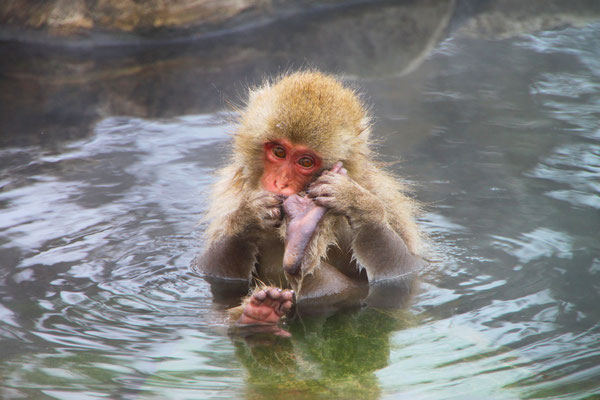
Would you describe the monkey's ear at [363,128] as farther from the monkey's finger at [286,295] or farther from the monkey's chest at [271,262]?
the monkey's finger at [286,295]

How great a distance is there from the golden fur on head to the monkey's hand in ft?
0.46

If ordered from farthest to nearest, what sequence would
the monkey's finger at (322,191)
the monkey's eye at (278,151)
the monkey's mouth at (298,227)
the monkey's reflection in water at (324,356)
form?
the monkey's eye at (278,151)
the monkey's finger at (322,191)
the monkey's mouth at (298,227)
the monkey's reflection in water at (324,356)

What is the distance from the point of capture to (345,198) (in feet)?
13.3

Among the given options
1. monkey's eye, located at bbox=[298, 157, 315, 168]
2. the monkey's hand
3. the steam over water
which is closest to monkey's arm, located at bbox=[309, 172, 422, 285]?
the monkey's hand

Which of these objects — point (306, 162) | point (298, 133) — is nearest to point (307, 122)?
point (298, 133)

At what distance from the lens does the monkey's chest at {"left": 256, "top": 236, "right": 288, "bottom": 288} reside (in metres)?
Answer: 4.45

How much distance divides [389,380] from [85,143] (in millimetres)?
4485

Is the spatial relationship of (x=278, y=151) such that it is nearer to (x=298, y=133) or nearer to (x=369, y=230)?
(x=298, y=133)

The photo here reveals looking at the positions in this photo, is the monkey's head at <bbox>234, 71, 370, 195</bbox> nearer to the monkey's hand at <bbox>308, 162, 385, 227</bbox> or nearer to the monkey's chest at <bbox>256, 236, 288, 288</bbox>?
the monkey's hand at <bbox>308, 162, 385, 227</bbox>

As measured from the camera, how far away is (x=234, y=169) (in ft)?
15.2

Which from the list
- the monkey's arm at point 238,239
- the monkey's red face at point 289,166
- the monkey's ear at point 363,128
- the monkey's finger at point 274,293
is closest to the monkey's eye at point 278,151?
the monkey's red face at point 289,166

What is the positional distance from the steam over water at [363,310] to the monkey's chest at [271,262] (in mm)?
374

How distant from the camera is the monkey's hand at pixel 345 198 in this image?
398 cm

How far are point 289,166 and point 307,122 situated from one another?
0.79 feet
